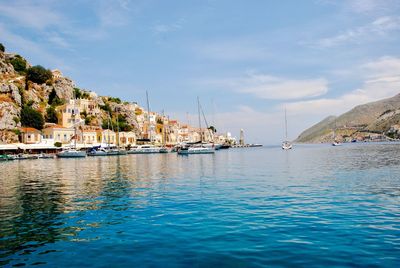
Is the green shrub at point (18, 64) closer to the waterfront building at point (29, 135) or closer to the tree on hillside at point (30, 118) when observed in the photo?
the tree on hillside at point (30, 118)

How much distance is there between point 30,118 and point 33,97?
19272 mm

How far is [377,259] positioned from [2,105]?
130 meters

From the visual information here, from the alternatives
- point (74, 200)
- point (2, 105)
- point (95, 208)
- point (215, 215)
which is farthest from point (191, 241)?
point (2, 105)

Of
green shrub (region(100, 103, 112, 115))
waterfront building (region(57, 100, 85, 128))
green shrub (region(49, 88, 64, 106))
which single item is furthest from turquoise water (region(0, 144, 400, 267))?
green shrub (region(100, 103, 112, 115))

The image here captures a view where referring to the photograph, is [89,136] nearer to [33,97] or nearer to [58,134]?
[58,134]

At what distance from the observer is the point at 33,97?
144000 mm

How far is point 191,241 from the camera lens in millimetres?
13586

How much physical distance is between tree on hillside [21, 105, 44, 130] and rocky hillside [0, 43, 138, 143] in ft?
1.24

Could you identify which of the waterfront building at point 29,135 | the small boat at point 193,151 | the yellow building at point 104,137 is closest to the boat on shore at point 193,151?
the small boat at point 193,151

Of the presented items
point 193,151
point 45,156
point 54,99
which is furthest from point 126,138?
point 45,156

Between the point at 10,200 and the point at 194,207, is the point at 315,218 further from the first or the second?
the point at 10,200

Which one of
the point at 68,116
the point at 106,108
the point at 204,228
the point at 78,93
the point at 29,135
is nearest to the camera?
the point at 204,228

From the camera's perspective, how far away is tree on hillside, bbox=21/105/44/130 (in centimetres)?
12794

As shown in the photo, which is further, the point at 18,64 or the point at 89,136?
the point at 18,64
